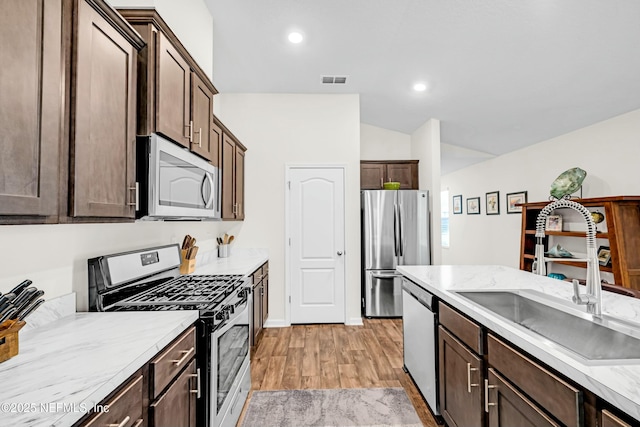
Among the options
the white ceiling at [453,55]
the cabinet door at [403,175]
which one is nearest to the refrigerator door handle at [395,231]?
the cabinet door at [403,175]

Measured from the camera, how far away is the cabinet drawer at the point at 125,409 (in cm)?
86

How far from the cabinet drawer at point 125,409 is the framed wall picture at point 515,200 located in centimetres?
561

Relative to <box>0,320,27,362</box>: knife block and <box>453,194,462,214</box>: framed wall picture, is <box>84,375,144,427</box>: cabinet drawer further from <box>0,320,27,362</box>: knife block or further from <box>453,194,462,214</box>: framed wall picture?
<box>453,194,462,214</box>: framed wall picture

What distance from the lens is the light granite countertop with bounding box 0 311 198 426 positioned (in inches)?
29.2

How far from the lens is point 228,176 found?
321cm

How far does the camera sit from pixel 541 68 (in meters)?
2.96

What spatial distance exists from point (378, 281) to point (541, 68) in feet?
9.70

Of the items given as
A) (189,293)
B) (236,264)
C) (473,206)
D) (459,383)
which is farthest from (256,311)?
(473,206)

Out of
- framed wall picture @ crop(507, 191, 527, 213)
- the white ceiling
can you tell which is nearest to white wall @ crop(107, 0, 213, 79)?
the white ceiling

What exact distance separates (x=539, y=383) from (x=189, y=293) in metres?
1.73

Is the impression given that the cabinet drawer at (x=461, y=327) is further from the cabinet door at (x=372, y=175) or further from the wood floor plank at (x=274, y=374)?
the cabinet door at (x=372, y=175)

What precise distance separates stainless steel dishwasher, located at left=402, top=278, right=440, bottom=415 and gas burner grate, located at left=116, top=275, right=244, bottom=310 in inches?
50.6

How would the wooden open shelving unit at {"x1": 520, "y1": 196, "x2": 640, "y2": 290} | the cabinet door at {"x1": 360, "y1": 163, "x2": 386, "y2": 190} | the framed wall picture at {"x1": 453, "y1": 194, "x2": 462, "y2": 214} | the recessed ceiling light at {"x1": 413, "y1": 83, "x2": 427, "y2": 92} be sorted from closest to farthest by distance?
the wooden open shelving unit at {"x1": 520, "y1": 196, "x2": 640, "y2": 290}
the recessed ceiling light at {"x1": 413, "y1": 83, "x2": 427, "y2": 92}
the cabinet door at {"x1": 360, "y1": 163, "x2": 386, "y2": 190}
the framed wall picture at {"x1": 453, "y1": 194, "x2": 462, "y2": 214}

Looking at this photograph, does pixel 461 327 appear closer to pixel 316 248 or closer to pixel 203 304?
pixel 203 304
